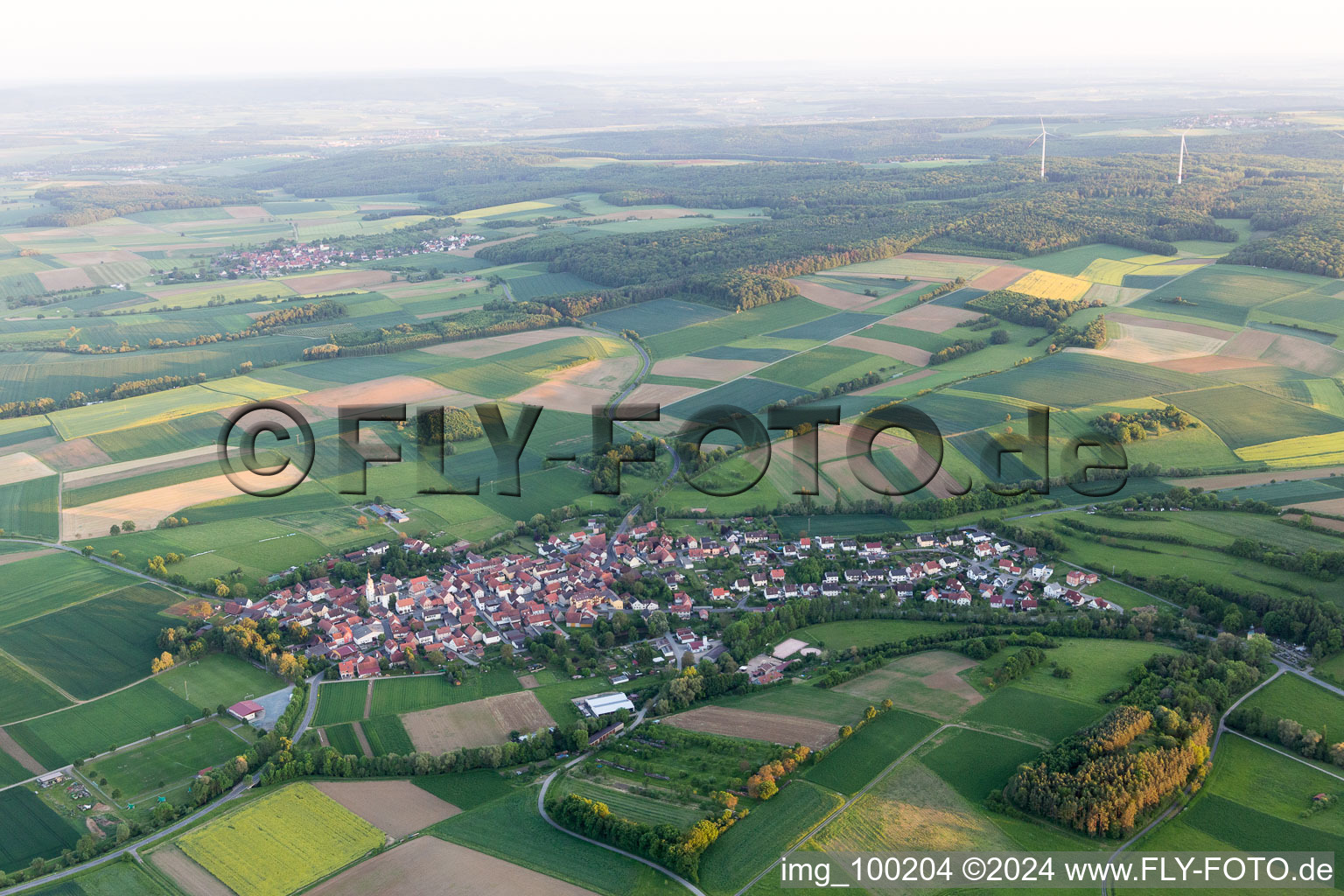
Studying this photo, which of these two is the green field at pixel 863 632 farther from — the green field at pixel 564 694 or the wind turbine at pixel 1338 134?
the wind turbine at pixel 1338 134

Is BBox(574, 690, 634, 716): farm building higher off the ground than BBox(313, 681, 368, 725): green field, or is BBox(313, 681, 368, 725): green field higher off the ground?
BBox(574, 690, 634, 716): farm building

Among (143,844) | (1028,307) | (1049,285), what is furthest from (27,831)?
(1049,285)

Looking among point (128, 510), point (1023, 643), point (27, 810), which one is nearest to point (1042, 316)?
point (1023, 643)

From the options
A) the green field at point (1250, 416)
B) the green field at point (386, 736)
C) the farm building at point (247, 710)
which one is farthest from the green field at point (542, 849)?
the green field at point (1250, 416)

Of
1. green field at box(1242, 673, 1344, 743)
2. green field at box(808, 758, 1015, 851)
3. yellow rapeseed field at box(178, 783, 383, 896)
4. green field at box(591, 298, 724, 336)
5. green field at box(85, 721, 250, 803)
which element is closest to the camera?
yellow rapeseed field at box(178, 783, 383, 896)

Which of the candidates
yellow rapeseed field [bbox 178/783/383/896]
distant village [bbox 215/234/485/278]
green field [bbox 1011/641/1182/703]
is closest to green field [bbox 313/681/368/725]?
yellow rapeseed field [bbox 178/783/383/896]

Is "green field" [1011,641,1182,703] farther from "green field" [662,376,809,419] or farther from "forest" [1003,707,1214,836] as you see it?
"green field" [662,376,809,419]
